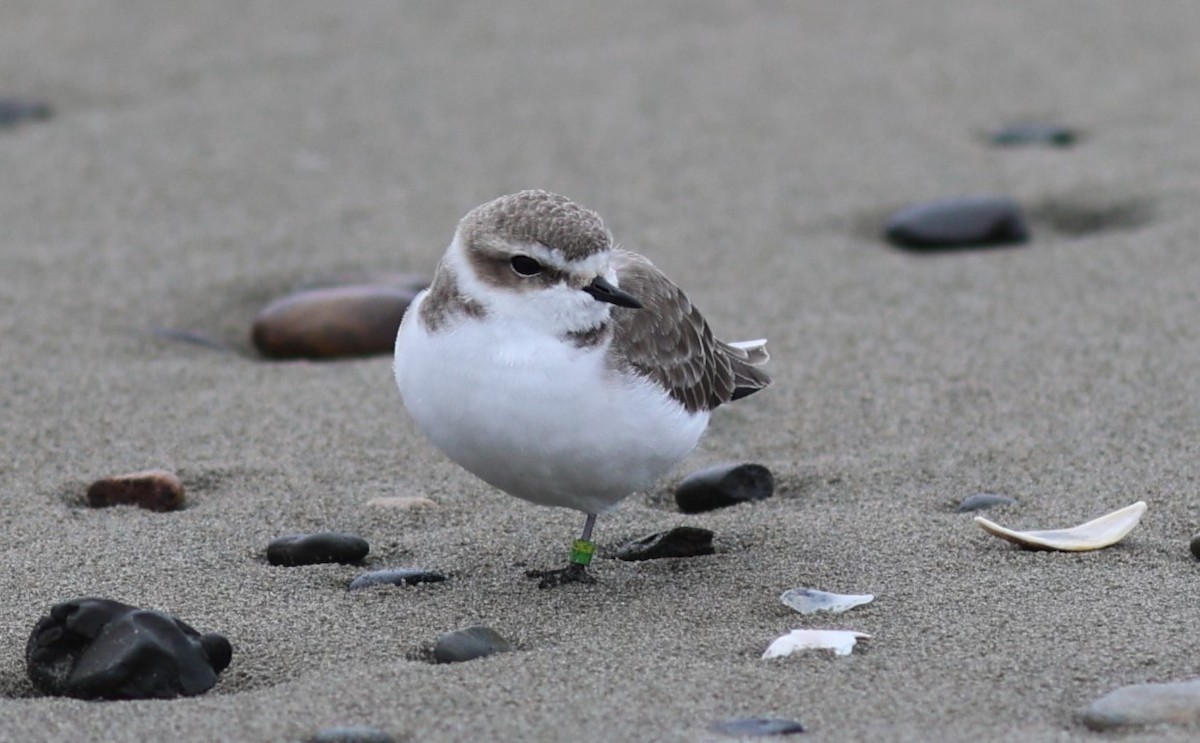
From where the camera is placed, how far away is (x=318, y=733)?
10.9ft

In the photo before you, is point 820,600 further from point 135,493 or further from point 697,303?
point 697,303

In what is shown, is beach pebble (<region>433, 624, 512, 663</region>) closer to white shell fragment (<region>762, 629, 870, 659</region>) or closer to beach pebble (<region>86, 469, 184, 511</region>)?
white shell fragment (<region>762, 629, 870, 659</region>)

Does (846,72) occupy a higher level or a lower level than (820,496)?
higher

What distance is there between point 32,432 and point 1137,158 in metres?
5.14

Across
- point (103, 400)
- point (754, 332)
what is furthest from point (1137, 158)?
point (103, 400)

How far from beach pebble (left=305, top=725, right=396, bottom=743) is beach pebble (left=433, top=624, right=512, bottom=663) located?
47 cm

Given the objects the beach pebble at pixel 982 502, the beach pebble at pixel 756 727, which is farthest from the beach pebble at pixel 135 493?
the beach pebble at pixel 982 502

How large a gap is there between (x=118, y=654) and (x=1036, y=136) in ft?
19.4

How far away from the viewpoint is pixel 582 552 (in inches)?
174

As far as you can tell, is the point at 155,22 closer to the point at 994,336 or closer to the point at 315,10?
the point at 315,10

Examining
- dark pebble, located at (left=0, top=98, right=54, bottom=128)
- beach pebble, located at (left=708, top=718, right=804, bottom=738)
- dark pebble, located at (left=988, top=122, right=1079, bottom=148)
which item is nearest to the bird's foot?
beach pebble, located at (left=708, top=718, right=804, bottom=738)

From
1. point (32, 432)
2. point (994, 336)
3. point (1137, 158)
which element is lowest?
point (32, 432)

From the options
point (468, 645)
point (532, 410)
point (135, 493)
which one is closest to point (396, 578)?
point (468, 645)

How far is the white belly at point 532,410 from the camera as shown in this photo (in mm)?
4004
